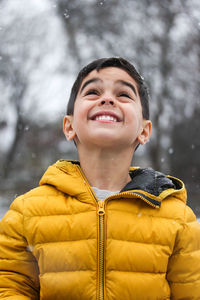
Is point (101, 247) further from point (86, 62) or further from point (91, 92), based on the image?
point (86, 62)

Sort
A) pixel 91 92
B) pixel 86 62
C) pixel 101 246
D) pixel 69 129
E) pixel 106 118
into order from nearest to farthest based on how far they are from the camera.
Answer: pixel 101 246 < pixel 106 118 < pixel 91 92 < pixel 69 129 < pixel 86 62

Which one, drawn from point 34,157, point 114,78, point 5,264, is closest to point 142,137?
point 114,78

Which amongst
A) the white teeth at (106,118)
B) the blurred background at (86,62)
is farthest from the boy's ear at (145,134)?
the blurred background at (86,62)

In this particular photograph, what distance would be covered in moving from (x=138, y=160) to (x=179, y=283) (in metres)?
8.41

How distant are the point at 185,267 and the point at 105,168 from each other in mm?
596

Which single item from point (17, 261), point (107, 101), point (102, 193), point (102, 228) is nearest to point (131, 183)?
point (102, 193)

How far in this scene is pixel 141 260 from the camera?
1.20 metres

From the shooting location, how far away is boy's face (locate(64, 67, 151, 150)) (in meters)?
1.38

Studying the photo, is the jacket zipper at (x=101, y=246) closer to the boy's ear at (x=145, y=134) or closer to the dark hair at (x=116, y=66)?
the boy's ear at (x=145, y=134)

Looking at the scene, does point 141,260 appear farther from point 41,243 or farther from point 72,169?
point 72,169

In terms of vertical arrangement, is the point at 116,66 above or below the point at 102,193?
above

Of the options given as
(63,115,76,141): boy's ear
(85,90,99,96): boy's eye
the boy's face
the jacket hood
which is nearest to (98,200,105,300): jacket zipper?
the jacket hood

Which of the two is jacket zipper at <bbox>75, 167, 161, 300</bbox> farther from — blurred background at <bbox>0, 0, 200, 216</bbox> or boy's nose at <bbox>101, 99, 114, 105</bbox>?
blurred background at <bbox>0, 0, 200, 216</bbox>

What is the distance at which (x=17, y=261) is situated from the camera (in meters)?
1.26
